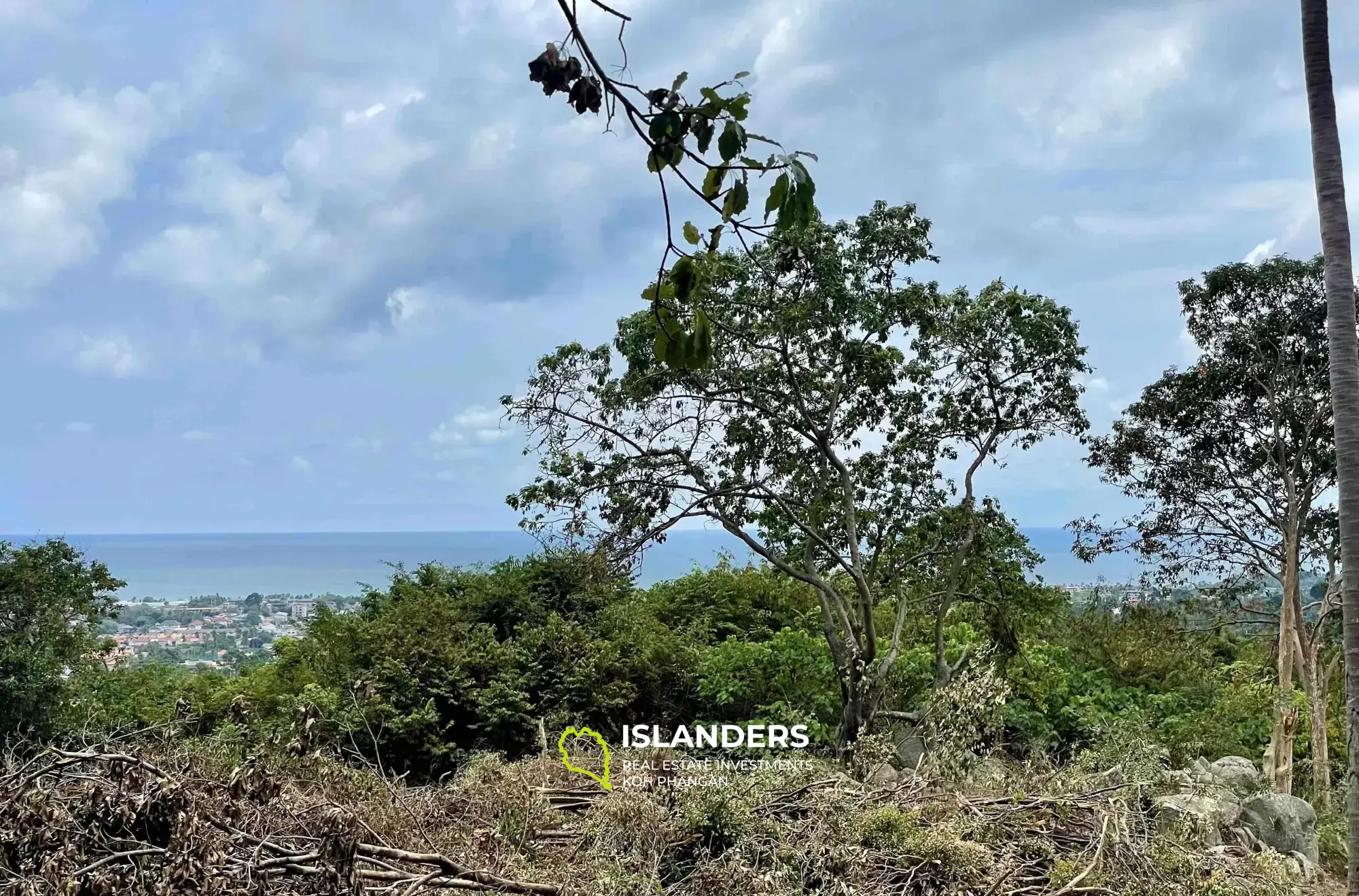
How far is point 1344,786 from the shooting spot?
6922mm

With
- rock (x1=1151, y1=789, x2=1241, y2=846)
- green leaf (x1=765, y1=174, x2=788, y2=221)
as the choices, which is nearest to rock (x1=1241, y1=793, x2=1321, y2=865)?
rock (x1=1151, y1=789, x2=1241, y2=846)

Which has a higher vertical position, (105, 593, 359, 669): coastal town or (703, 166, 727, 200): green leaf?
(703, 166, 727, 200): green leaf

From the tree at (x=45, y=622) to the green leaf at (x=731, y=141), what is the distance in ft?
27.6

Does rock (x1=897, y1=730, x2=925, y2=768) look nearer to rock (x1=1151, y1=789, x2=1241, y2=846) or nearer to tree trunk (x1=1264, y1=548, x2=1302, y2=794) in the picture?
rock (x1=1151, y1=789, x2=1241, y2=846)

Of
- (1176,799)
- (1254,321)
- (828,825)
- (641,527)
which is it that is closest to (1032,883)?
(828,825)

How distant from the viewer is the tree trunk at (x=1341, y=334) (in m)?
3.71

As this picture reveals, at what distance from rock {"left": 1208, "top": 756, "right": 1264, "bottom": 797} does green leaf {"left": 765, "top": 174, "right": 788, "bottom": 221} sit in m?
6.13

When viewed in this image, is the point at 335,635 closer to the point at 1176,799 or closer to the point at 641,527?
the point at 641,527

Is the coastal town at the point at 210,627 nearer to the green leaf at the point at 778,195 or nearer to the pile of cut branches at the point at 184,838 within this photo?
the pile of cut branches at the point at 184,838

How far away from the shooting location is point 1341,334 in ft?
12.5

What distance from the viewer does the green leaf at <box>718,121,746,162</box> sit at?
3.68 feet

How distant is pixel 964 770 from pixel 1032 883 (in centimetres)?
170

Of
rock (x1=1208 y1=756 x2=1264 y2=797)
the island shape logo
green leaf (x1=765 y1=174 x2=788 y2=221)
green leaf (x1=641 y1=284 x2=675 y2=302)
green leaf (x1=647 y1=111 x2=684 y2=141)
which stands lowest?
rock (x1=1208 y1=756 x2=1264 y2=797)

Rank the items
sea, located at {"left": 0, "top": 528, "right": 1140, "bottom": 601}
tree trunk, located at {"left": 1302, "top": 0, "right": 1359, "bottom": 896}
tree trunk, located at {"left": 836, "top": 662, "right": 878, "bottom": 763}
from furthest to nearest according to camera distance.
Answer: sea, located at {"left": 0, "top": 528, "right": 1140, "bottom": 601} < tree trunk, located at {"left": 836, "top": 662, "right": 878, "bottom": 763} < tree trunk, located at {"left": 1302, "top": 0, "right": 1359, "bottom": 896}
